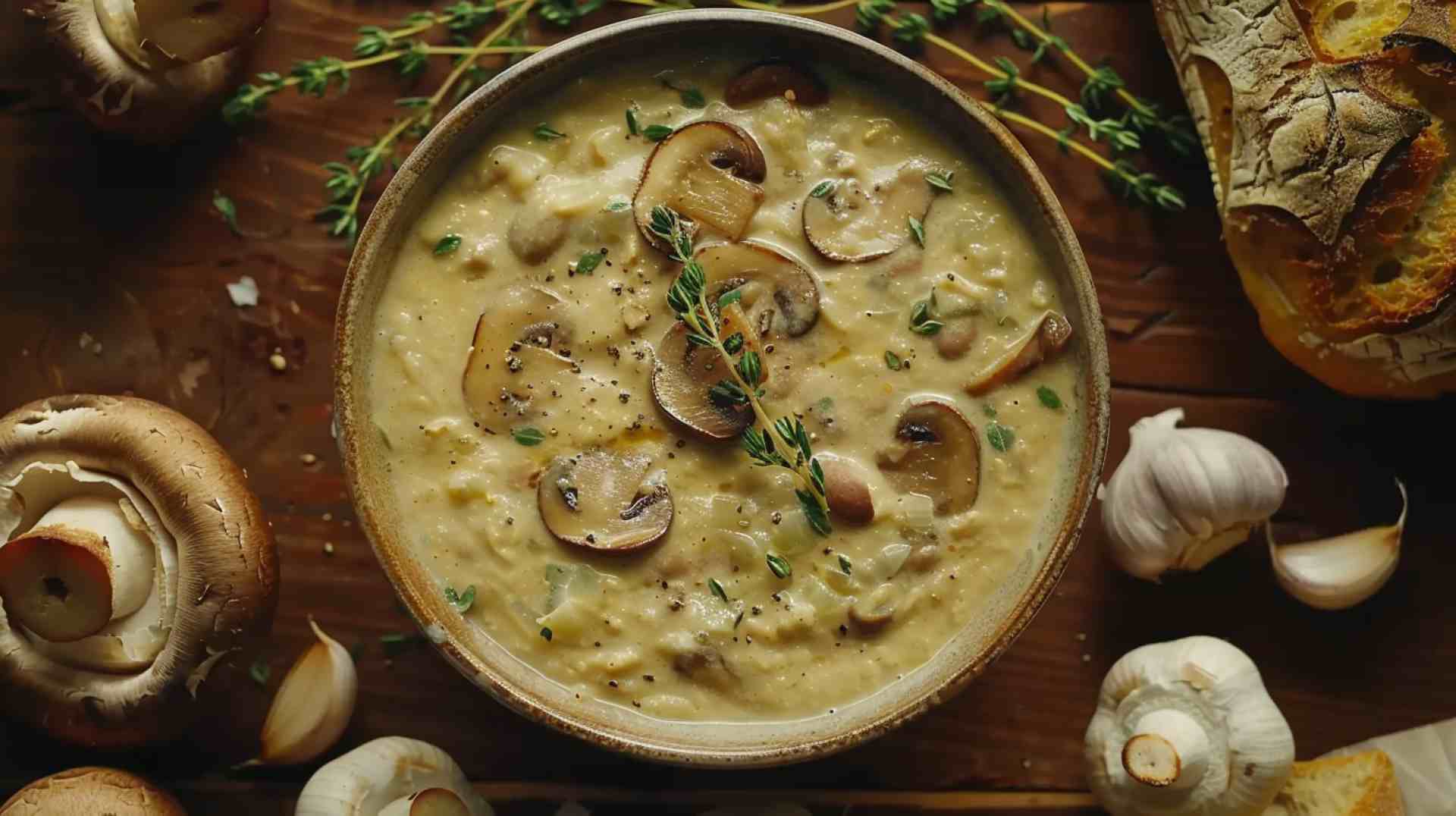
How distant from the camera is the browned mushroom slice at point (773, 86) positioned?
2859 mm

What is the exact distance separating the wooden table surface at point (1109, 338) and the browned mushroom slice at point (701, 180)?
2.02ft

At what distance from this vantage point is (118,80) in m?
3.00

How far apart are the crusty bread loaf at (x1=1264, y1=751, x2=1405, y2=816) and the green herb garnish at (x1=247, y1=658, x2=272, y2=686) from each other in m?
2.31

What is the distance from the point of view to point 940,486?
2.74 m

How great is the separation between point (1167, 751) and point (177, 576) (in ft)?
7.01

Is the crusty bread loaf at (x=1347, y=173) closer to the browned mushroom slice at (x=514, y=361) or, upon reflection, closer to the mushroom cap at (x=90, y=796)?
the browned mushroom slice at (x=514, y=361)

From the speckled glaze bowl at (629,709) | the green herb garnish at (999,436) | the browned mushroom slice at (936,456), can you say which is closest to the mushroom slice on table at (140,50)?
the speckled glaze bowl at (629,709)

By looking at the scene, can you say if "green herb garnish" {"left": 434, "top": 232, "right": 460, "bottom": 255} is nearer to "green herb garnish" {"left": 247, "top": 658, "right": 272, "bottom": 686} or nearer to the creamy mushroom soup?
the creamy mushroom soup

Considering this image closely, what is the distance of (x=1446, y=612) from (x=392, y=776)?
2.49 m

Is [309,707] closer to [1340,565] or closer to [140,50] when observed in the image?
[140,50]

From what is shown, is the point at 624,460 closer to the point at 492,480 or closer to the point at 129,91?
the point at 492,480

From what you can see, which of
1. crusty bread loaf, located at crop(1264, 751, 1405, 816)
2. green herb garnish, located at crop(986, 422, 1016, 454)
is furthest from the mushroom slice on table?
crusty bread loaf, located at crop(1264, 751, 1405, 816)

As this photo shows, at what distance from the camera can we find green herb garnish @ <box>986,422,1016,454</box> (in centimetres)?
276

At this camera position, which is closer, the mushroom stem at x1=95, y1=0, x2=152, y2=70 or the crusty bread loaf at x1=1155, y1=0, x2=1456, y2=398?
the crusty bread loaf at x1=1155, y1=0, x2=1456, y2=398
